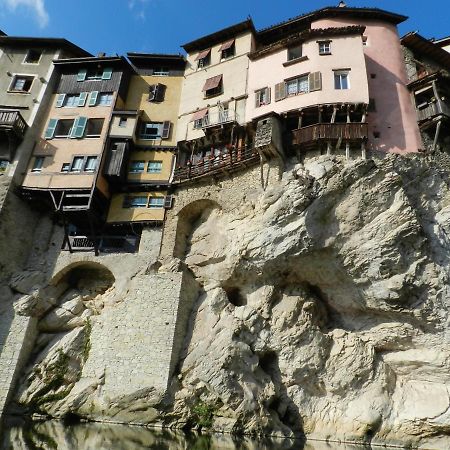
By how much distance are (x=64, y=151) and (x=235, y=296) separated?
16.2m

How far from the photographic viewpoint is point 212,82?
102 feet

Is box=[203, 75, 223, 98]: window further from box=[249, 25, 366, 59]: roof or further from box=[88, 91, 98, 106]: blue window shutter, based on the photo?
box=[88, 91, 98, 106]: blue window shutter

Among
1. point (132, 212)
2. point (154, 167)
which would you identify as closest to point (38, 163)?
point (132, 212)

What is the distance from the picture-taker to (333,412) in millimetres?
20047

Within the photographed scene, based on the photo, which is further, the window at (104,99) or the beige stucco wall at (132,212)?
the window at (104,99)

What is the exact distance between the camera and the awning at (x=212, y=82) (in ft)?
100

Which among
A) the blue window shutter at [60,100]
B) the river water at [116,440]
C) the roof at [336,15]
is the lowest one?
the river water at [116,440]

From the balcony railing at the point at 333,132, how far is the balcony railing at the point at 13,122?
1942 centimetres

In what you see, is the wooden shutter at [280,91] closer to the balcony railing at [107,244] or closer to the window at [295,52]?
the window at [295,52]

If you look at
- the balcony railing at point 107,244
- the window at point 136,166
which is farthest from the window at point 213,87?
the balcony railing at point 107,244

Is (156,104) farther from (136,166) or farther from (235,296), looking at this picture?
(235,296)

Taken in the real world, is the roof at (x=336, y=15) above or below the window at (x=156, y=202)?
above

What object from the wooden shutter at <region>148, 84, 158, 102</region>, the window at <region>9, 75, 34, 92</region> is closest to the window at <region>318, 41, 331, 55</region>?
the wooden shutter at <region>148, 84, 158, 102</region>

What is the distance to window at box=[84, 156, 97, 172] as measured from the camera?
2805 cm
